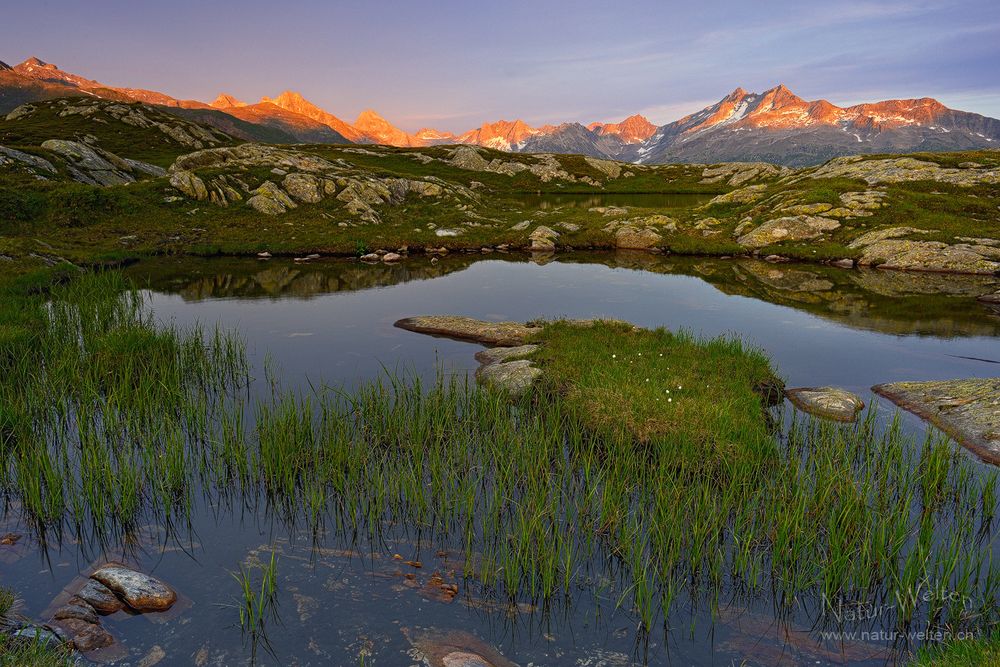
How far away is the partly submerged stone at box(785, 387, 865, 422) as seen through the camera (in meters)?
17.0

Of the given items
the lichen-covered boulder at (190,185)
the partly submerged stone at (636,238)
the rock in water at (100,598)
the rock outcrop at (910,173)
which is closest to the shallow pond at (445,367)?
the rock in water at (100,598)

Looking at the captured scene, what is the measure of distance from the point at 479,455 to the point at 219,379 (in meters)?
11.7

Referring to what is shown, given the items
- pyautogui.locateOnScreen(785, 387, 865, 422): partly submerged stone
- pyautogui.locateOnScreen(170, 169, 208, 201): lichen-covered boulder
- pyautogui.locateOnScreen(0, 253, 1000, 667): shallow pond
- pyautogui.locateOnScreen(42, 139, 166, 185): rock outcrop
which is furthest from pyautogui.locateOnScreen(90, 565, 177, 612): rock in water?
pyautogui.locateOnScreen(42, 139, 166, 185): rock outcrop

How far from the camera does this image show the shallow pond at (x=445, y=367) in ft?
27.6

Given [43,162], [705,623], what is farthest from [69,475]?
[43,162]

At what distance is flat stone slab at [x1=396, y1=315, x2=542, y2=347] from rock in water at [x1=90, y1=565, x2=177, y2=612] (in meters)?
18.0

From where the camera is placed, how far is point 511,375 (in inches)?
758

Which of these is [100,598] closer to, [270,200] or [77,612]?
[77,612]

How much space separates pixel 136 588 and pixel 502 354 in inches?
614

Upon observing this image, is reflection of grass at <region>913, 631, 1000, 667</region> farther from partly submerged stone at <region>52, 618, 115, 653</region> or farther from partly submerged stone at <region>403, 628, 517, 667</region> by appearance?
partly submerged stone at <region>52, 618, 115, 653</region>

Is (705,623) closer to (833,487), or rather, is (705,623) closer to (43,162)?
(833,487)

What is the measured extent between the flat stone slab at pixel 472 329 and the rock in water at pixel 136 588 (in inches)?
708

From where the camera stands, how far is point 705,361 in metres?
20.1

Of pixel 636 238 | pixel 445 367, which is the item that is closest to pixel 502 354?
pixel 445 367
